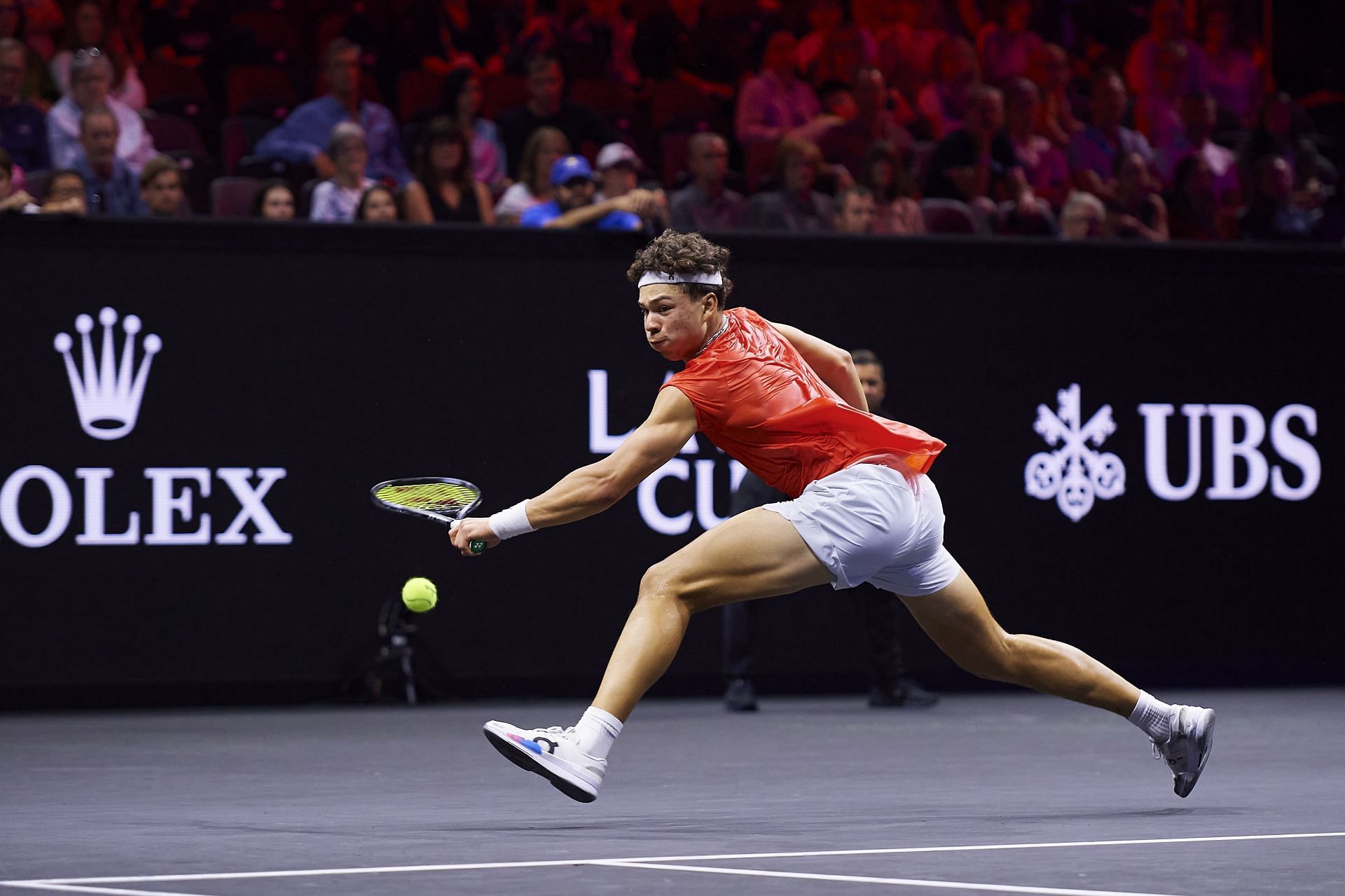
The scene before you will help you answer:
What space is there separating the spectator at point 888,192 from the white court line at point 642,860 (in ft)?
22.1

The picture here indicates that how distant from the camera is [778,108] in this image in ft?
45.3

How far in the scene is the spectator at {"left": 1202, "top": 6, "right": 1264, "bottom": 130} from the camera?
15.6 meters

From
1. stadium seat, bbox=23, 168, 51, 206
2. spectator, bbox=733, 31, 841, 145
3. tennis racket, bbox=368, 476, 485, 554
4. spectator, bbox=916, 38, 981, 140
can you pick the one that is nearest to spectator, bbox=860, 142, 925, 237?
spectator, bbox=733, 31, 841, 145

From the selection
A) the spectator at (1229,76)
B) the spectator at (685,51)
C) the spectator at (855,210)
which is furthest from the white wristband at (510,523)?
the spectator at (1229,76)

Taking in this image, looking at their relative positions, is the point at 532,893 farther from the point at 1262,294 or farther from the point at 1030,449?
the point at 1262,294

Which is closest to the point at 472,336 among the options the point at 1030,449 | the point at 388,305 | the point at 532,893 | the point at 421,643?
the point at 388,305

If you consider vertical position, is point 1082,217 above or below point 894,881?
above

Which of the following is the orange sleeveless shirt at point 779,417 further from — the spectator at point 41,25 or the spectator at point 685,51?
the spectator at point 685,51

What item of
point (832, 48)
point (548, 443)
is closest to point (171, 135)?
point (548, 443)

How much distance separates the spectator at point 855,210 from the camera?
458 inches

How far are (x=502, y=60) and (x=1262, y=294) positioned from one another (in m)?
5.40

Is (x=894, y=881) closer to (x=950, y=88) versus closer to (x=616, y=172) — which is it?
(x=616, y=172)

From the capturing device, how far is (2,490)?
9.92 metres

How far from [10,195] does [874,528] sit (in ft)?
19.8
